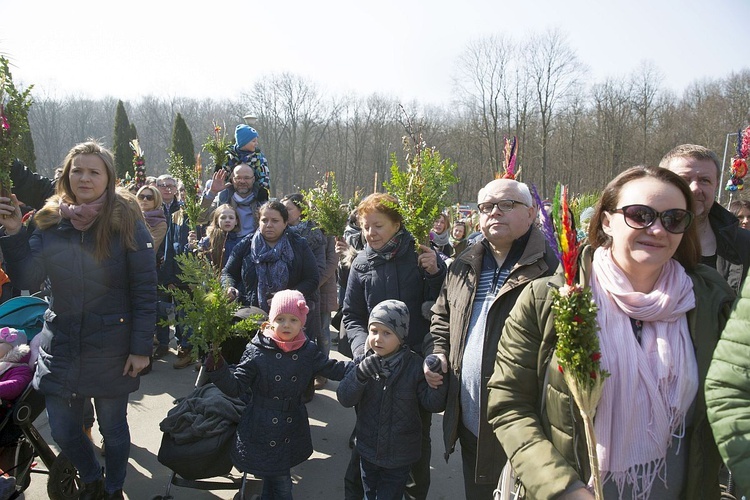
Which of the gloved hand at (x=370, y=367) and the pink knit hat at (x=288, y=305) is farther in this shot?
the pink knit hat at (x=288, y=305)

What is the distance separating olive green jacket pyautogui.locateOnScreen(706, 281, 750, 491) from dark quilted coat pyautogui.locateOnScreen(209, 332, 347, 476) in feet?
7.52

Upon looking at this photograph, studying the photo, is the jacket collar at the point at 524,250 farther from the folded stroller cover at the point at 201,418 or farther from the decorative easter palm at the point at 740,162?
the decorative easter palm at the point at 740,162

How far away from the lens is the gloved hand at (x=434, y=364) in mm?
2641

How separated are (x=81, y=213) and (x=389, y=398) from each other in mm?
2255

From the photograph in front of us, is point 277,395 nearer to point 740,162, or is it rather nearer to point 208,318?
point 208,318

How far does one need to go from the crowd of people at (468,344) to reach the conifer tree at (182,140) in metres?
36.3

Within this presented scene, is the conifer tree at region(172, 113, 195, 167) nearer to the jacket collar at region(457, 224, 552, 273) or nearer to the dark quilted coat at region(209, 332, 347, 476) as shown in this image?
the dark quilted coat at region(209, 332, 347, 476)

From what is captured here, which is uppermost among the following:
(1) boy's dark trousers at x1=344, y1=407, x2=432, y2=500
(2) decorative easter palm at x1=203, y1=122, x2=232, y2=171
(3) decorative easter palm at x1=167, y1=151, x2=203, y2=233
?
(2) decorative easter palm at x1=203, y1=122, x2=232, y2=171

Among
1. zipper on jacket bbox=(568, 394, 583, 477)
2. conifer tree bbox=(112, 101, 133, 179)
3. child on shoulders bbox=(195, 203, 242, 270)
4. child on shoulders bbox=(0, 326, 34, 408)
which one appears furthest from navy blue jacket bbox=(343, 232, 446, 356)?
conifer tree bbox=(112, 101, 133, 179)

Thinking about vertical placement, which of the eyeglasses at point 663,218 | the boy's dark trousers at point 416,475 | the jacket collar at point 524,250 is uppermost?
the eyeglasses at point 663,218

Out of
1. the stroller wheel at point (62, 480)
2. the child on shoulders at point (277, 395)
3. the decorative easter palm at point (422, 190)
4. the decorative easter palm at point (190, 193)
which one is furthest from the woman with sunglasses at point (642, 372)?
the decorative easter palm at point (190, 193)

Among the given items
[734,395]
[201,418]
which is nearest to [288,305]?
[201,418]

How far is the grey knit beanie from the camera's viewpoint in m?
2.87

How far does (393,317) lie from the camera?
2887 millimetres
